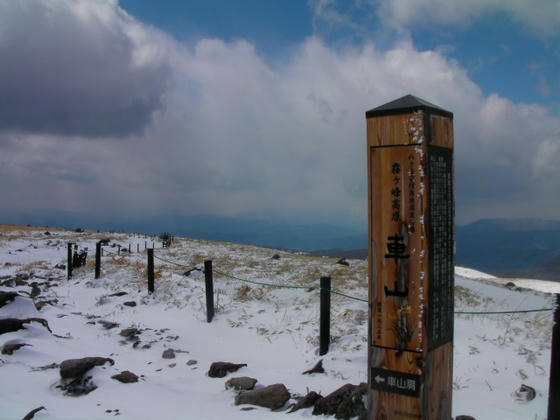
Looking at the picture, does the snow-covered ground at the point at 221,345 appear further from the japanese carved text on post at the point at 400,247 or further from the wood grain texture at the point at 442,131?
the wood grain texture at the point at 442,131

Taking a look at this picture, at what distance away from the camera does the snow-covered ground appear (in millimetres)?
5848

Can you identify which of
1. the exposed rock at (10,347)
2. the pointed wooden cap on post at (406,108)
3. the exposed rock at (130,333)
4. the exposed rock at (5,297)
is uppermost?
the pointed wooden cap on post at (406,108)

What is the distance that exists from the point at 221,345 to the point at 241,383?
307cm

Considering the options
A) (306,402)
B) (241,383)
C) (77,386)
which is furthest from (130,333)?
(306,402)

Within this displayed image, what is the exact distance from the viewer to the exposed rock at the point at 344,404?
17.3 feet

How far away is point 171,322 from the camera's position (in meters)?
11.2

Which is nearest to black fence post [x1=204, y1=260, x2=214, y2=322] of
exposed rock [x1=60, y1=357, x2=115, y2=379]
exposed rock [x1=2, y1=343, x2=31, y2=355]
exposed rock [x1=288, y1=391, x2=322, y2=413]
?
exposed rock [x1=60, y1=357, x2=115, y2=379]

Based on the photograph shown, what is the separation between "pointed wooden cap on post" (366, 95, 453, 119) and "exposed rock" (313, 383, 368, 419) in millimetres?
3674

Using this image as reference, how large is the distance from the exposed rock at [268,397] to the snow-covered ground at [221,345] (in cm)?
15

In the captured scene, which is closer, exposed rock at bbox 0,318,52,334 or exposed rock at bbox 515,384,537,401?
exposed rock at bbox 515,384,537,401

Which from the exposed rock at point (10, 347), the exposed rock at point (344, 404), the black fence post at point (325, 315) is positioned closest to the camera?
the exposed rock at point (344, 404)

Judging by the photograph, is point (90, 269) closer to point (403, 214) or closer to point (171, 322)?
Result: point (171, 322)

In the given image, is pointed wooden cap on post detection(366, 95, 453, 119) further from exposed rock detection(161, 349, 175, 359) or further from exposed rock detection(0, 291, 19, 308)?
exposed rock detection(0, 291, 19, 308)

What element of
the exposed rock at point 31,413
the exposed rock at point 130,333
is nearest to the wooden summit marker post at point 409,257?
the exposed rock at point 31,413
